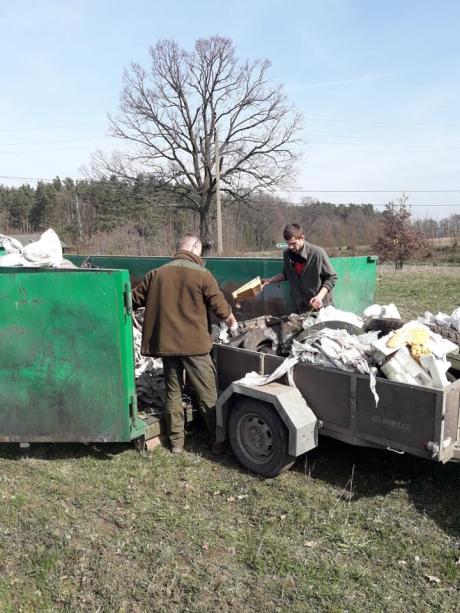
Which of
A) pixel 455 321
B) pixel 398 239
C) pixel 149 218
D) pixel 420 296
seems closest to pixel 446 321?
pixel 455 321

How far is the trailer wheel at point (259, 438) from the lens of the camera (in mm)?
3893

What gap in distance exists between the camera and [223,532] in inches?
132

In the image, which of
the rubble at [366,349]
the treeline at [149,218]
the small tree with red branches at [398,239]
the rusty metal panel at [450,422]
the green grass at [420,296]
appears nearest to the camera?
the rusty metal panel at [450,422]

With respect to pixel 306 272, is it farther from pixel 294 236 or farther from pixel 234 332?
pixel 234 332

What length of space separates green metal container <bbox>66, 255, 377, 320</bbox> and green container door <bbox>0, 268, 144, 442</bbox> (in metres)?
2.71

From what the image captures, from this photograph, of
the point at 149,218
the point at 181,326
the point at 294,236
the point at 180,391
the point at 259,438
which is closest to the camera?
the point at 259,438

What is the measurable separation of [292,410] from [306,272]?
201cm

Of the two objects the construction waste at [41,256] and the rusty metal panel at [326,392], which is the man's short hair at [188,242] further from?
the rusty metal panel at [326,392]

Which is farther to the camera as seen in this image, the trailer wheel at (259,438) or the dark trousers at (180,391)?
the dark trousers at (180,391)

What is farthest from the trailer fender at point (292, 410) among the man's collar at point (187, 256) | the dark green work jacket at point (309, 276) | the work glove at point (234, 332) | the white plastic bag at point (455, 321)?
the white plastic bag at point (455, 321)

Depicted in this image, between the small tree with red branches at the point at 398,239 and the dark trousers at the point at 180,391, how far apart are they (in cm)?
2622

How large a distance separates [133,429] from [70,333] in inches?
36.8

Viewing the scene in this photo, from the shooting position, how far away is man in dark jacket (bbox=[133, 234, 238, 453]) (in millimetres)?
4305

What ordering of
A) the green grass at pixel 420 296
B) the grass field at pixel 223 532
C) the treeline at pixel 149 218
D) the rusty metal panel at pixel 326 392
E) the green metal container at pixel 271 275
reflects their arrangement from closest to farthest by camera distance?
the grass field at pixel 223 532 < the rusty metal panel at pixel 326 392 < the green metal container at pixel 271 275 < the green grass at pixel 420 296 < the treeline at pixel 149 218
